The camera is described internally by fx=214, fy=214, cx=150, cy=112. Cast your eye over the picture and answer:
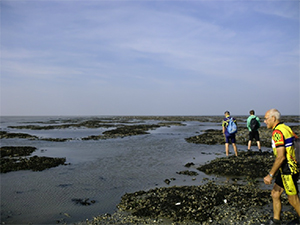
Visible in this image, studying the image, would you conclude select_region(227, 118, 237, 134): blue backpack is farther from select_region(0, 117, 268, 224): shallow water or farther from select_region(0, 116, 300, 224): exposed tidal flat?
select_region(0, 117, 268, 224): shallow water

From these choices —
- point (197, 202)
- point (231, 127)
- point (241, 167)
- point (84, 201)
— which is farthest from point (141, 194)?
point (231, 127)

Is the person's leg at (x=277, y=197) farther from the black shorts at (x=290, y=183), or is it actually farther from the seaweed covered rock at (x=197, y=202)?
the seaweed covered rock at (x=197, y=202)

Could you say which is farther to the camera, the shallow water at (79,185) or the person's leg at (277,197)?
the shallow water at (79,185)

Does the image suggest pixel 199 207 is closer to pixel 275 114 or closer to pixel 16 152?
pixel 275 114

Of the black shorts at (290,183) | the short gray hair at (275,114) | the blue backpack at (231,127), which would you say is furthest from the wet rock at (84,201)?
the blue backpack at (231,127)

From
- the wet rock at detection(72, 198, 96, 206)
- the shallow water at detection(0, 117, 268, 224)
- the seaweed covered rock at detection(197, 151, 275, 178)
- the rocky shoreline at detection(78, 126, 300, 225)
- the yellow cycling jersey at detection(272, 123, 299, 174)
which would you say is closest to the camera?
the yellow cycling jersey at detection(272, 123, 299, 174)

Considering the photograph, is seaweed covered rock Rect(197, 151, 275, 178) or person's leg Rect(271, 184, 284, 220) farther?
seaweed covered rock Rect(197, 151, 275, 178)

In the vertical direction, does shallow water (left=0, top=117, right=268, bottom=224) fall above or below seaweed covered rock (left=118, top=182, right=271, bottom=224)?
below

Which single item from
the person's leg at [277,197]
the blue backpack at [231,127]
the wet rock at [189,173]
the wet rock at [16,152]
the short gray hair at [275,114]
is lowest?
the wet rock at [16,152]

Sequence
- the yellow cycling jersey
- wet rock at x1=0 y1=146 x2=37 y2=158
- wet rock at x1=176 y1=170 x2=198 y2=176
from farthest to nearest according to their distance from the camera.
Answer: wet rock at x1=0 y1=146 x2=37 y2=158 < wet rock at x1=176 y1=170 x2=198 y2=176 < the yellow cycling jersey

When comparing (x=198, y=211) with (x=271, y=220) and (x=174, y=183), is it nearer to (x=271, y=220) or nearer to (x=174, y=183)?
(x=271, y=220)

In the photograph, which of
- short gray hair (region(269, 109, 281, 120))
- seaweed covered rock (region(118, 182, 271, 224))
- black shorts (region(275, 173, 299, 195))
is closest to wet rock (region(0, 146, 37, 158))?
seaweed covered rock (region(118, 182, 271, 224))

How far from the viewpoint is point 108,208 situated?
8.26 metres

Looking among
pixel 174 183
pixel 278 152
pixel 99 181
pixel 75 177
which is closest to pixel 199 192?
pixel 174 183
